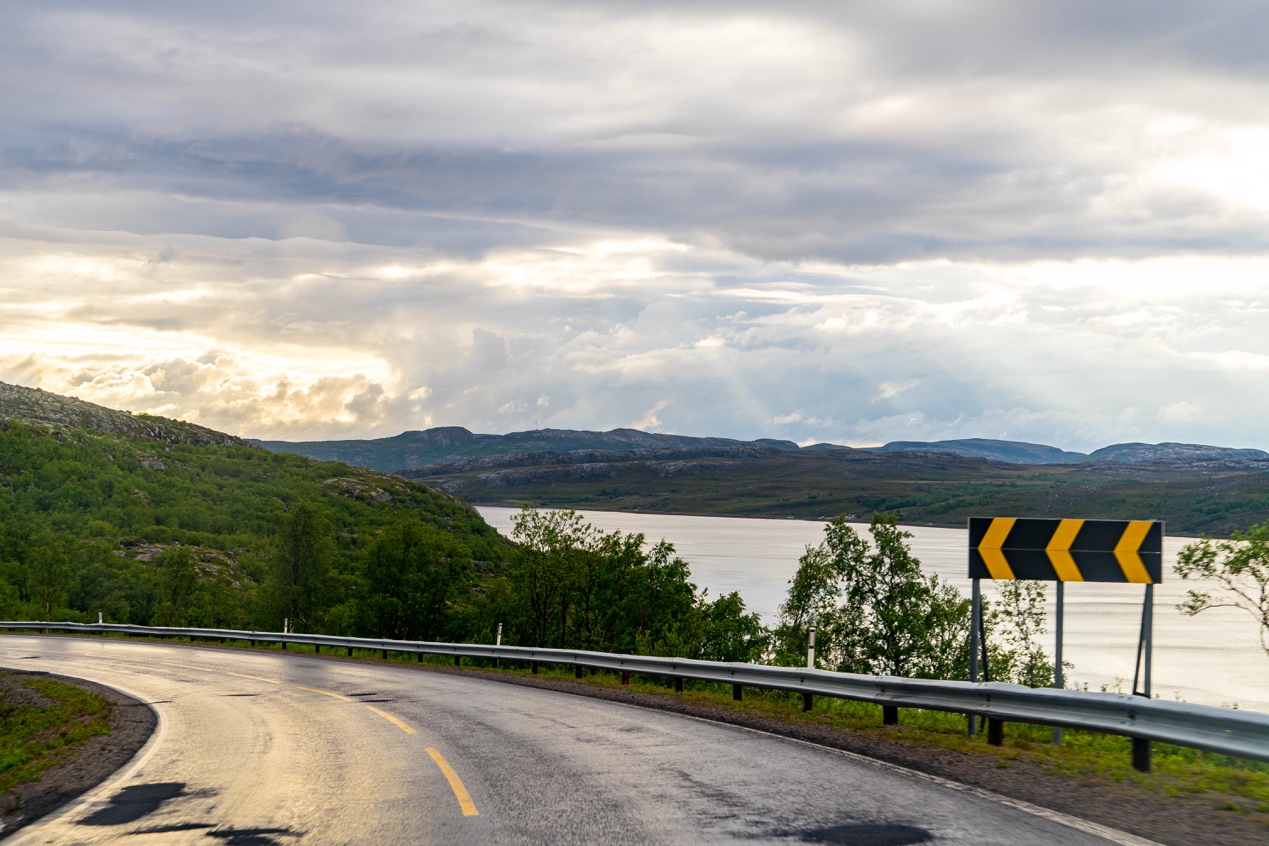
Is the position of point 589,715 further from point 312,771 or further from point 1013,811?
point 1013,811

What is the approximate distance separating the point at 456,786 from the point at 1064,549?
7188 mm

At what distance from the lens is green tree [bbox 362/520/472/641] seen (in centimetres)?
6456

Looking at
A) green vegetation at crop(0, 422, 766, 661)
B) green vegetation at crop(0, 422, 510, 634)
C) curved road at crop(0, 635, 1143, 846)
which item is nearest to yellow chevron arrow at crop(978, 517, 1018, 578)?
curved road at crop(0, 635, 1143, 846)

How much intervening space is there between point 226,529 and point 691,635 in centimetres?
10980

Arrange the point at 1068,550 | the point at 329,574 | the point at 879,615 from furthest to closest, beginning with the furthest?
1. the point at 329,574
2. the point at 879,615
3. the point at 1068,550

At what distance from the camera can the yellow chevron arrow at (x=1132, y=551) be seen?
1098 cm

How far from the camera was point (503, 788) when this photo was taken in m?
9.11

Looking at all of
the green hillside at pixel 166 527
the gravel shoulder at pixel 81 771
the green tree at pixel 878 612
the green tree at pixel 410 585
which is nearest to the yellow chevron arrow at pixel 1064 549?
the gravel shoulder at pixel 81 771

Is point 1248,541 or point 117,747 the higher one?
point 1248,541

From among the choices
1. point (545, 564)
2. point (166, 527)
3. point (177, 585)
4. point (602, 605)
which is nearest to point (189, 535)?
point (166, 527)

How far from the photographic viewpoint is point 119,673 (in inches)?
970

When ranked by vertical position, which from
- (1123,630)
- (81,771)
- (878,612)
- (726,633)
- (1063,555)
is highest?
(1063,555)

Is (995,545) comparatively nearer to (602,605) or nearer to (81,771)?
(81,771)

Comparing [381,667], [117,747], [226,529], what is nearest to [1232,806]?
[117,747]
